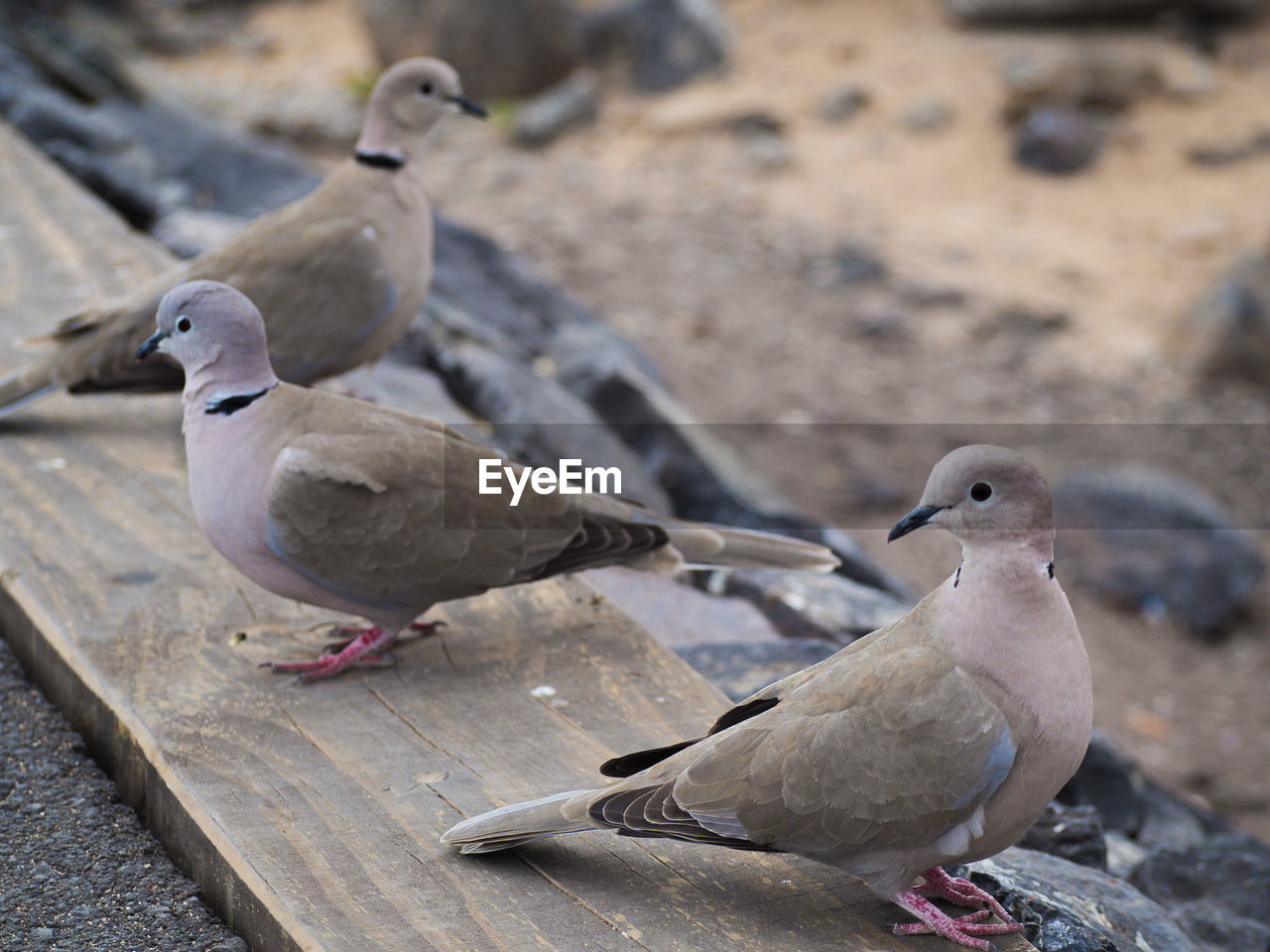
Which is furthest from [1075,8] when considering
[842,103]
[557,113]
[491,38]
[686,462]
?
[686,462]

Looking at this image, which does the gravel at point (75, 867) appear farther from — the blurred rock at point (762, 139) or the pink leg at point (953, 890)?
the blurred rock at point (762, 139)

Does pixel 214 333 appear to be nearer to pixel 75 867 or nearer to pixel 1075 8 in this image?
pixel 75 867

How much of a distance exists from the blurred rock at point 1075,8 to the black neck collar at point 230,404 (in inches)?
414

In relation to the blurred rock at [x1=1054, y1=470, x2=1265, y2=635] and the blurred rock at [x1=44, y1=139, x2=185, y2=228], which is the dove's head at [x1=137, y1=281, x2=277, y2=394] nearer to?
the blurred rock at [x1=44, y1=139, x2=185, y2=228]

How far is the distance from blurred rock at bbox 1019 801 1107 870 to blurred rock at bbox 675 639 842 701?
1.96ft

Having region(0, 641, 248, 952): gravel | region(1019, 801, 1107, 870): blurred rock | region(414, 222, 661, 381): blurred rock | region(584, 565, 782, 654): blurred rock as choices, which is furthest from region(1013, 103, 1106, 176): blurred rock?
region(0, 641, 248, 952): gravel

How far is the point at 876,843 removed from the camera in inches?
79.0

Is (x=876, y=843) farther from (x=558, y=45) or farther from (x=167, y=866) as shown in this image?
(x=558, y=45)

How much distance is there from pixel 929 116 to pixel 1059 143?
1223mm

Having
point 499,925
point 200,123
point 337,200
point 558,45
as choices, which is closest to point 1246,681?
point 337,200

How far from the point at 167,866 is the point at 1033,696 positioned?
1458 mm

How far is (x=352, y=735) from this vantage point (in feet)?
8.14

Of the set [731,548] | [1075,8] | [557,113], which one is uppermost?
[1075,8]

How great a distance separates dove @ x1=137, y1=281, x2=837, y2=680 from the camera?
2590mm
